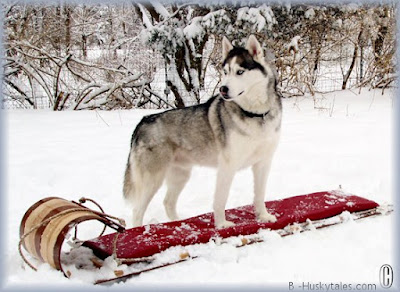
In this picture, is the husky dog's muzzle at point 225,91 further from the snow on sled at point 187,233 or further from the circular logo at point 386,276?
the circular logo at point 386,276

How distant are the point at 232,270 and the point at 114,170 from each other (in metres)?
2.62

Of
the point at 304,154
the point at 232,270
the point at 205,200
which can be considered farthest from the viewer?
the point at 304,154

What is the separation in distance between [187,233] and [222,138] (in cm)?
76

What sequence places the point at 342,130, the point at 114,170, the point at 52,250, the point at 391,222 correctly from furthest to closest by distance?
the point at 342,130 → the point at 114,170 → the point at 391,222 → the point at 52,250

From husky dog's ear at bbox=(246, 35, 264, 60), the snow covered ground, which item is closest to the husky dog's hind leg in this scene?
the snow covered ground

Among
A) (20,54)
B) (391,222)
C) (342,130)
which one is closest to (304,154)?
(342,130)

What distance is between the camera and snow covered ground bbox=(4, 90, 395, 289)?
2641mm

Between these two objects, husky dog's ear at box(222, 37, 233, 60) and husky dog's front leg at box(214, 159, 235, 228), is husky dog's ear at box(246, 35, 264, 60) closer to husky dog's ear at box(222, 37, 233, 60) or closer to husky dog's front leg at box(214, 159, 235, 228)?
husky dog's ear at box(222, 37, 233, 60)

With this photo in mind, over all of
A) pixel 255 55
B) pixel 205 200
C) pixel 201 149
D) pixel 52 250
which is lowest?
pixel 205 200

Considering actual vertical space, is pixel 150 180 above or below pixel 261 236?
above

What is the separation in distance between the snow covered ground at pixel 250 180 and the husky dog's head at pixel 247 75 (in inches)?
40.9

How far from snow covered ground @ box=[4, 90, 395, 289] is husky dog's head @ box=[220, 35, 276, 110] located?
1040 millimetres

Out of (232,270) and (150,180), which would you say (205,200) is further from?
(232,270)

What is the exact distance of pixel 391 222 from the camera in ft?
11.1
